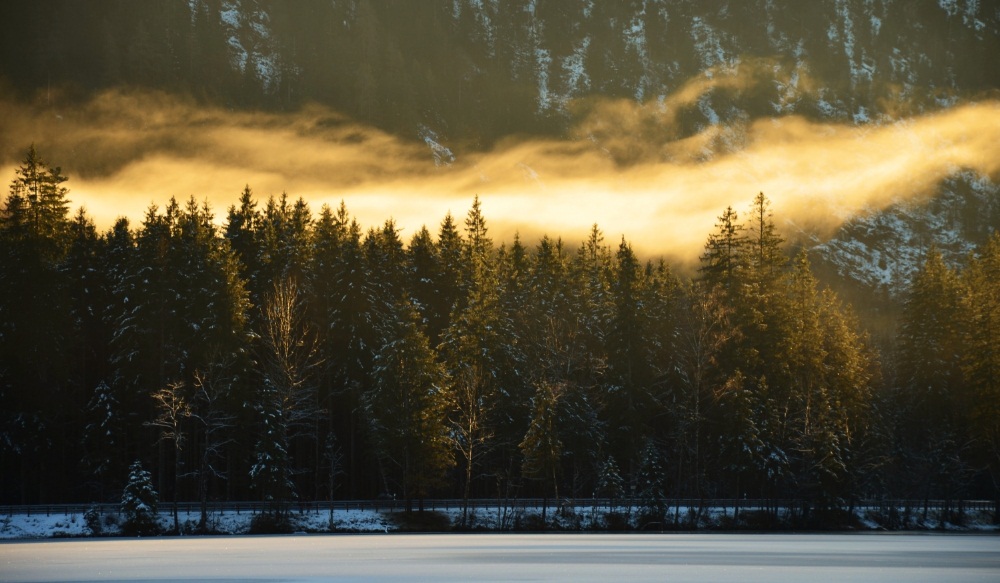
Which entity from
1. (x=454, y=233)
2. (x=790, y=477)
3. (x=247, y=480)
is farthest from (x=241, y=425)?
(x=790, y=477)

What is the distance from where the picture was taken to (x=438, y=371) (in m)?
77.4

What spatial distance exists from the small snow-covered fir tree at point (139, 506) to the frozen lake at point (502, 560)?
278 inches

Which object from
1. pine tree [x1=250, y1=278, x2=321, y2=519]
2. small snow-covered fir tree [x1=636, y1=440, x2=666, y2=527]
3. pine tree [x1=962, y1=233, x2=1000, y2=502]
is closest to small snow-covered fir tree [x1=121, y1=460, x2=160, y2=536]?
pine tree [x1=250, y1=278, x2=321, y2=519]

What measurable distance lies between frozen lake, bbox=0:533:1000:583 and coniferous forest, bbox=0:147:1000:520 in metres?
17.8

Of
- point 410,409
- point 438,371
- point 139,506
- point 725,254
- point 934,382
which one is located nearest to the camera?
point 139,506

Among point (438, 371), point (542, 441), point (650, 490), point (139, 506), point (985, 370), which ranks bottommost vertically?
point (139, 506)

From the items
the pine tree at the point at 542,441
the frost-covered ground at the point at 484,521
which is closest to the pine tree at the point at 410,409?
the frost-covered ground at the point at 484,521

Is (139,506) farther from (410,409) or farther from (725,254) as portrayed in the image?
(725,254)

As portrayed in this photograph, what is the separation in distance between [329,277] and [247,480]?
1643 centimetres

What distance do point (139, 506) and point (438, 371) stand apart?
21.3m

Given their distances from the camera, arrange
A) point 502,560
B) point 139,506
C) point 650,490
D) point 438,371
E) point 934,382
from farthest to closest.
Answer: point 934,382
point 438,371
point 650,490
point 139,506
point 502,560

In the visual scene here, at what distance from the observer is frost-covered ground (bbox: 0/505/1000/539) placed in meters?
66.7

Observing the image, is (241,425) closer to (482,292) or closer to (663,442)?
(482,292)

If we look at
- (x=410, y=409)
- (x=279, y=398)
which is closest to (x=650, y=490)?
(x=410, y=409)
